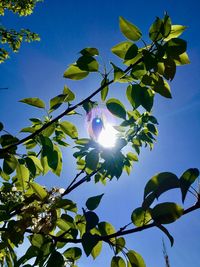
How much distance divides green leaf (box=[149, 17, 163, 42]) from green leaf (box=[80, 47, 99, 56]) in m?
0.30

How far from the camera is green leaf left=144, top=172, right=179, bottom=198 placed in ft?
4.19

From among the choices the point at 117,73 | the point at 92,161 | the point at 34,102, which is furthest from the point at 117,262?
the point at 34,102

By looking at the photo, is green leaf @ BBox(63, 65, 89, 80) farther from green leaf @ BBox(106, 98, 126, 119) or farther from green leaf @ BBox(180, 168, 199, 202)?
green leaf @ BBox(180, 168, 199, 202)

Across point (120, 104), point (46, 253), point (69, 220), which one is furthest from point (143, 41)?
point (46, 253)

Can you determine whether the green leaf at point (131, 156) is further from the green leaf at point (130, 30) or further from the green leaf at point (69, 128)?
the green leaf at point (130, 30)

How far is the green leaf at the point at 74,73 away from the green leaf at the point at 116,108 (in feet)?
0.70

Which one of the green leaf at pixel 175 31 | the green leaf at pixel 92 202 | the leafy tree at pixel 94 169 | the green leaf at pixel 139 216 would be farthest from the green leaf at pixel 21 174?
the green leaf at pixel 175 31

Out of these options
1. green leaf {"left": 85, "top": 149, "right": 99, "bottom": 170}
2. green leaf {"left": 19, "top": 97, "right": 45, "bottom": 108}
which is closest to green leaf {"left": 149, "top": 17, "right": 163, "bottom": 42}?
green leaf {"left": 85, "top": 149, "right": 99, "bottom": 170}

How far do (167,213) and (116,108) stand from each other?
0.83 meters

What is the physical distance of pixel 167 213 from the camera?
4.19 feet

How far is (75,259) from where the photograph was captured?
6.30ft

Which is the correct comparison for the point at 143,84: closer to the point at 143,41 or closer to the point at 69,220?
the point at 143,41

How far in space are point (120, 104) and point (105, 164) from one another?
0.37m

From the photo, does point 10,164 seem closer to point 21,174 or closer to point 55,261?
point 21,174
